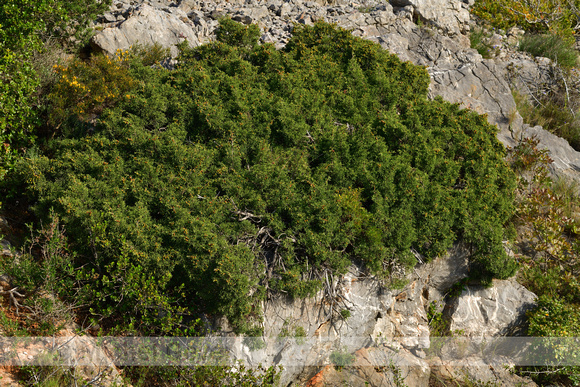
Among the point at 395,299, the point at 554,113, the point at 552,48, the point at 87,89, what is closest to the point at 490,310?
the point at 395,299

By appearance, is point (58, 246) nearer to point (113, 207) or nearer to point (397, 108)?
point (113, 207)

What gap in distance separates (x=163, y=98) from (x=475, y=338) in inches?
282

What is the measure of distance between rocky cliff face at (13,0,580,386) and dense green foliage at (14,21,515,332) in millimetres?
473

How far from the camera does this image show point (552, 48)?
13547mm

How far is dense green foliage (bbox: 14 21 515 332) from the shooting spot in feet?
19.3

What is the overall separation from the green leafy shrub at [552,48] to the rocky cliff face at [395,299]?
170 inches

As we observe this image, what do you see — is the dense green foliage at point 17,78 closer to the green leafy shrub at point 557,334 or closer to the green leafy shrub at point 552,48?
the green leafy shrub at point 557,334

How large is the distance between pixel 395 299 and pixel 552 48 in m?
11.6

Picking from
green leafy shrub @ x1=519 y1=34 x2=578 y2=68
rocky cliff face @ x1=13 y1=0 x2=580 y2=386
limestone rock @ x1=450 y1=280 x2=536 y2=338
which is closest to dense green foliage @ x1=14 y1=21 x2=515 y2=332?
rocky cliff face @ x1=13 y1=0 x2=580 y2=386

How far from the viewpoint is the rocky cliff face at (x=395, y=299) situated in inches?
245

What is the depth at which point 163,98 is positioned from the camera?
25.0 ft

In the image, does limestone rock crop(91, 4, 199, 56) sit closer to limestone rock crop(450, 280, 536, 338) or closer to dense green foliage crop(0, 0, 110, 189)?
dense green foliage crop(0, 0, 110, 189)

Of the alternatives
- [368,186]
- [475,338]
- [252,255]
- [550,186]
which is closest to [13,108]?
[252,255]

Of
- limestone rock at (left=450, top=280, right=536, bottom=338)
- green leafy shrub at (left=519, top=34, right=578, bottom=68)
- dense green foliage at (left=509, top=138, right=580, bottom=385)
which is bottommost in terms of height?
limestone rock at (left=450, top=280, right=536, bottom=338)
